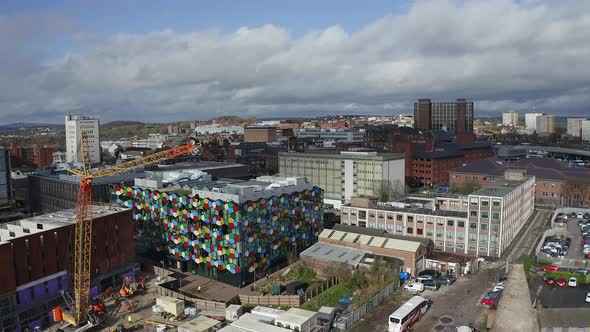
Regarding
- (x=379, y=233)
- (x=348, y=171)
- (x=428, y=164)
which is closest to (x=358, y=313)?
(x=379, y=233)

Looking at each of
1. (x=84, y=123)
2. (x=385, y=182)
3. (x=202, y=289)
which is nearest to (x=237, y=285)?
(x=202, y=289)

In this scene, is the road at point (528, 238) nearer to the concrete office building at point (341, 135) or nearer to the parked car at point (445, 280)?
the parked car at point (445, 280)

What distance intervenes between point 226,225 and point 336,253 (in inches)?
468

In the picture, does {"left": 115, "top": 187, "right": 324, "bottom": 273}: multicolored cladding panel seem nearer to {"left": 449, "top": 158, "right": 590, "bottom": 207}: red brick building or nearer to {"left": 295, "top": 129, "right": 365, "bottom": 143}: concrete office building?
{"left": 449, "top": 158, "right": 590, "bottom": 207}: red brick building

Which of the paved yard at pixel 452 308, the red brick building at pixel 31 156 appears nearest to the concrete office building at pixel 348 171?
the paved yard at pixel 452 308

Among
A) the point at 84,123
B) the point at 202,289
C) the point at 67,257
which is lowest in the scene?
the point at 202,289

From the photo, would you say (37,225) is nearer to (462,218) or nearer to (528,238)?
(462,218)

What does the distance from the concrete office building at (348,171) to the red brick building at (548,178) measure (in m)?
13.8

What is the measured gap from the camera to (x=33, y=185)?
75.5 metres

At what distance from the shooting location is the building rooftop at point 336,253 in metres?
43.5

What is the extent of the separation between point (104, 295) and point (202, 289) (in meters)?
8.66

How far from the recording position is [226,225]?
138ft

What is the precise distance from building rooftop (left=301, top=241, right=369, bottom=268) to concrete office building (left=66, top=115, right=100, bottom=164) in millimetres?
113726

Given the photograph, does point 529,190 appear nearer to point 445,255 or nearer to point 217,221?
point 445,255
